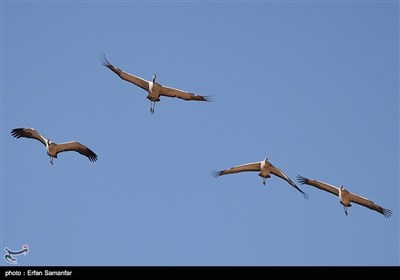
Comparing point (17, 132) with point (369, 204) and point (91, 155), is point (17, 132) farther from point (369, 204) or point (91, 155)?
point (369, 204)

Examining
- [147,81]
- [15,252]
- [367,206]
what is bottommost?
[15,252]

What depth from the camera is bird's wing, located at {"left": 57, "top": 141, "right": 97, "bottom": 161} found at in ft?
126

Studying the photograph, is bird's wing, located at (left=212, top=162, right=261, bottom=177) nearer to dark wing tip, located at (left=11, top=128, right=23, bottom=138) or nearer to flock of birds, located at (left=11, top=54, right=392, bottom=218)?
flock of birds, located at (left=11, top=54, right=392, bottom=218)

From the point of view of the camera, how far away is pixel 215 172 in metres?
41.4

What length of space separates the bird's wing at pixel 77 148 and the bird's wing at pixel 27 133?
909 millimetres

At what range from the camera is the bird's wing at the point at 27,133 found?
127 feet

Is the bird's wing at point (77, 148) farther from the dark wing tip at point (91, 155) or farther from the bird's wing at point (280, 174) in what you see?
the bird's wing at point (280, 174)

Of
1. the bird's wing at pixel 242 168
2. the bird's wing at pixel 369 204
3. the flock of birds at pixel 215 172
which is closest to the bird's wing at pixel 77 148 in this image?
the flock of birds at pixel 215 172

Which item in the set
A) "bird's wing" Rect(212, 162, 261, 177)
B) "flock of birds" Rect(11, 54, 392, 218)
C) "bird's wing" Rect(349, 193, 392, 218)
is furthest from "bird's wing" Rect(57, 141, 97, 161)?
"bird's wing" Rect(349, 193, 392, 218)
